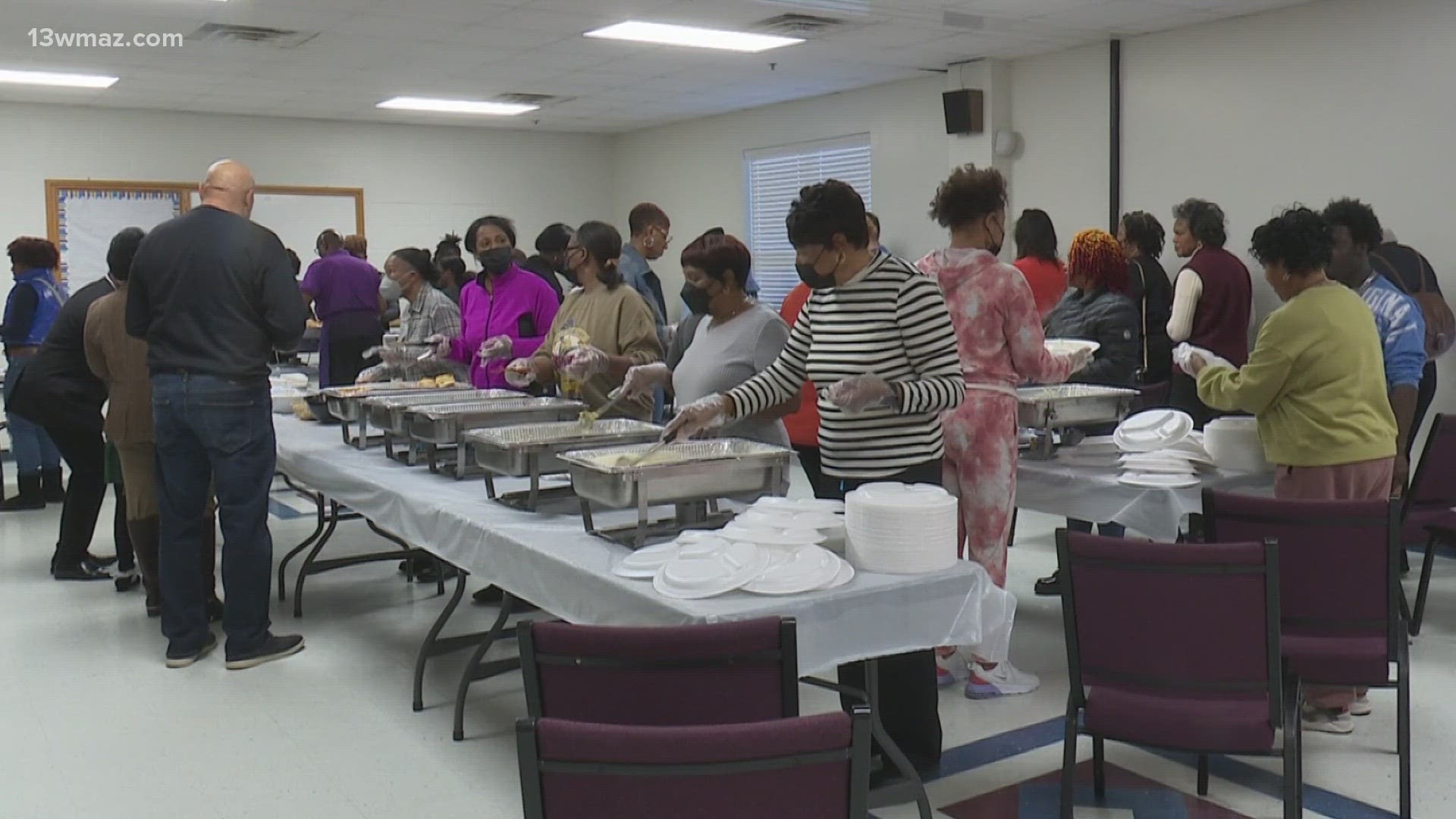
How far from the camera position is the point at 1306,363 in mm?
2691

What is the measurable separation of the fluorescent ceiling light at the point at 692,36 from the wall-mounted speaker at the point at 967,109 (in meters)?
1.21

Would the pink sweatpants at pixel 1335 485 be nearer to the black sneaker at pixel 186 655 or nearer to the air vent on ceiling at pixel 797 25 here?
the black sneaker at pixel 186 655

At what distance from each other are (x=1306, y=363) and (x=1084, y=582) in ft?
3.47

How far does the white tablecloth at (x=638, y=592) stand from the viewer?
6.23ft

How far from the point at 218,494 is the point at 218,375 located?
13.7 inches

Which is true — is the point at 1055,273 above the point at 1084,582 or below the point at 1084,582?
above

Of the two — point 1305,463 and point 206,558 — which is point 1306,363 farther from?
point 206,558

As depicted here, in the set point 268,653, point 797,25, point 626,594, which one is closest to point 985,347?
point 626,594

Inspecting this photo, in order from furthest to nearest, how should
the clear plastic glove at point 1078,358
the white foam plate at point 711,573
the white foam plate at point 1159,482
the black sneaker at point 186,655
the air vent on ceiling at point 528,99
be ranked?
the air vent on ceiling at point 528,99 → the black sneaker at point 186,655 → the clear plastic glove at point 1078,358 → the white foam plate at point 1159,482 → the white foam plate at point 711,573

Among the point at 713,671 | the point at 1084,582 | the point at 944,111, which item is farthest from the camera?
the point at 944,111

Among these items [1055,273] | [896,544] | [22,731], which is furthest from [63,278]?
[896,544]

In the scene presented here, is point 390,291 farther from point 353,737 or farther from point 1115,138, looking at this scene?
point 353,737

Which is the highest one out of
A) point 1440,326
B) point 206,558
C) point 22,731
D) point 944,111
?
point 944,111

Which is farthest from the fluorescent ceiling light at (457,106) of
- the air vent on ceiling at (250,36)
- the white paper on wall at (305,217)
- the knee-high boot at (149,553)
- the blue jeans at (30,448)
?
the knee-high boot at (149,553)
